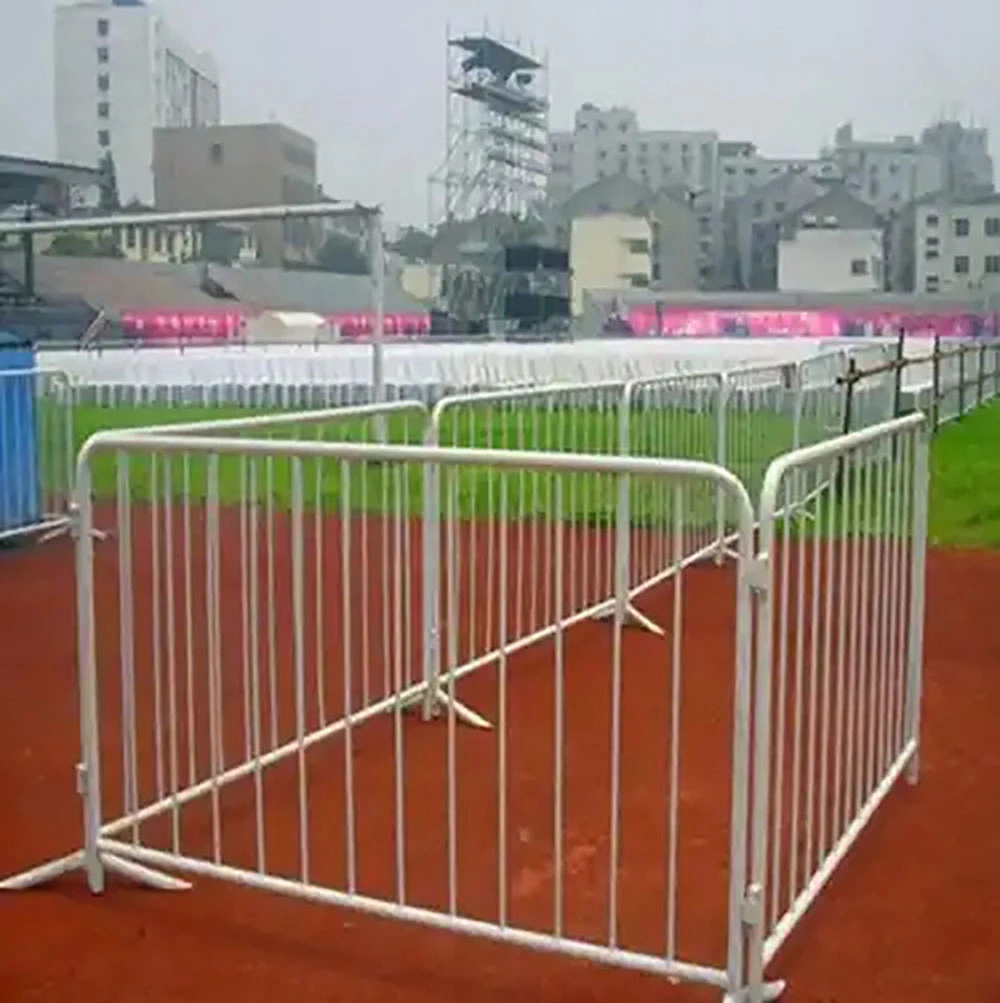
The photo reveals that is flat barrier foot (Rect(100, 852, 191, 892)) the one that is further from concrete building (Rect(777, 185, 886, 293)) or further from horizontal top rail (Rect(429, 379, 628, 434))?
concrete building (Rect(777, 185, 886, 293))

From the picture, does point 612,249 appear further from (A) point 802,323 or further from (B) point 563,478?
(B) point 563,478

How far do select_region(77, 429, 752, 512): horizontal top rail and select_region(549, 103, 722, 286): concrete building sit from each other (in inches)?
1485

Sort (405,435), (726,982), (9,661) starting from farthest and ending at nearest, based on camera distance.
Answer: (405,435) < (9,661) < (726,982)

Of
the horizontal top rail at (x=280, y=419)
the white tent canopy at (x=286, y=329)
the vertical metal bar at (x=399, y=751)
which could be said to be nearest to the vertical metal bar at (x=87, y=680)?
the horizontal top rail at (x=280, y=419)

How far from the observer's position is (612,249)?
42.3 m

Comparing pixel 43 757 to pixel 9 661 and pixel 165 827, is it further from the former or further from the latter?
pixel 9 661

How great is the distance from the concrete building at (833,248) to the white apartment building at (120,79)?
49.5 ft

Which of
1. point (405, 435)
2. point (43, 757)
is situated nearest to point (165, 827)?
point (43, 757)

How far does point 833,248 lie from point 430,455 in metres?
36.6

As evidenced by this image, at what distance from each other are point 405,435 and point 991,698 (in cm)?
298

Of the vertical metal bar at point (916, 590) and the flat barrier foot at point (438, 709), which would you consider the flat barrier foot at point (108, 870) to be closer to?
the flat barrier foot at point (438, 709)

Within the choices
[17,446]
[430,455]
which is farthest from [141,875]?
[17,446]

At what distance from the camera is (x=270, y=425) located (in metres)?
4.96

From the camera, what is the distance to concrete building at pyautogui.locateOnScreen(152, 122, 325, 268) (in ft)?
108
